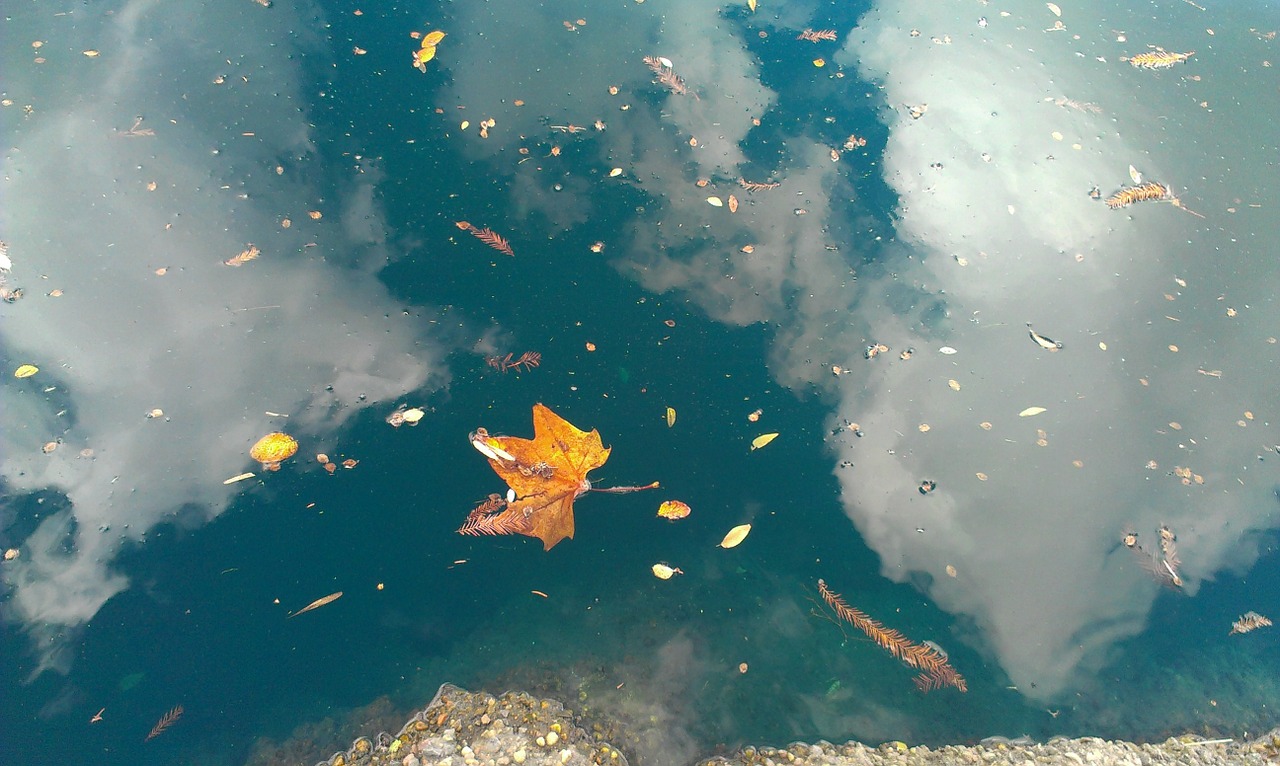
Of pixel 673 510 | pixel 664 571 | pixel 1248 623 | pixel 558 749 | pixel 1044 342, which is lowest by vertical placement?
pixel 1248 623

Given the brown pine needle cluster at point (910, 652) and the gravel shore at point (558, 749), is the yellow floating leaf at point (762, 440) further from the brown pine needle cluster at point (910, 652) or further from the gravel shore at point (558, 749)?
the gravel shore at point (558, 749)

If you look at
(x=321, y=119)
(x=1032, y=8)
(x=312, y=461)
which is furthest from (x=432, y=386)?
(x=1032, y=8)

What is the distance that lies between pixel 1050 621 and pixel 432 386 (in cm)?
339

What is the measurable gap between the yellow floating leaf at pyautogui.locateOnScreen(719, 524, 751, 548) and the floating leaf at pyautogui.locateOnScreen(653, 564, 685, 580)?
26 cm

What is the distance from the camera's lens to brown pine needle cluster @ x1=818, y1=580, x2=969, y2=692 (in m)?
2.70

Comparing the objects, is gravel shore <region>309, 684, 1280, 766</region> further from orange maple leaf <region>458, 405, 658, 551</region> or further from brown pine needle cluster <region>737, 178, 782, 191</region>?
brown pine needle cluster <region>737, 178, 782, 191</region>

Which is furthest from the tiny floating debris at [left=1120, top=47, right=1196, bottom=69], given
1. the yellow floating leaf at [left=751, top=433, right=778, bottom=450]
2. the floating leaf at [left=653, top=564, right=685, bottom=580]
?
the floating leaf at [left=653, top=564, right=685, bottom=580]

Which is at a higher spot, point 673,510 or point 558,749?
point 673,510

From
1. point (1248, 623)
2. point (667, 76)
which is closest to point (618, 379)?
point (667, 76)

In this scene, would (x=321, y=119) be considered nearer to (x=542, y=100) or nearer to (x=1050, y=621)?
(x=542, y=100)

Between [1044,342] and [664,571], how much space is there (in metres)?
2.68

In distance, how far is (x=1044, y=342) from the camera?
342 centimetres

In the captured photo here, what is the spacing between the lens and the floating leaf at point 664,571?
275 cm

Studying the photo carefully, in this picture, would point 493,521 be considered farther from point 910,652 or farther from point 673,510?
point 910,652
